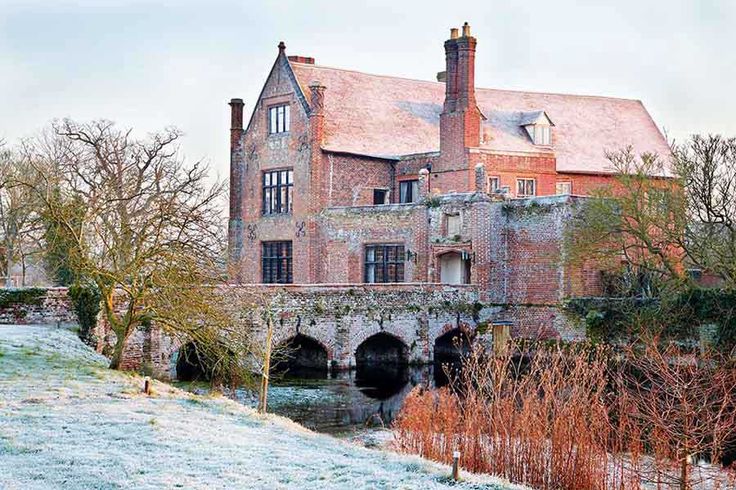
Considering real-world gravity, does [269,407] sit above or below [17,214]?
below

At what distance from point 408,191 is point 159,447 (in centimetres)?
2705

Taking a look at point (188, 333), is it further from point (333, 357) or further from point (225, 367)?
point (333, 357)

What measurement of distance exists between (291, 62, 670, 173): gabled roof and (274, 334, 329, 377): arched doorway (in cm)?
833

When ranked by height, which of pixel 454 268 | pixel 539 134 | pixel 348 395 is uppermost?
pixel 539 134

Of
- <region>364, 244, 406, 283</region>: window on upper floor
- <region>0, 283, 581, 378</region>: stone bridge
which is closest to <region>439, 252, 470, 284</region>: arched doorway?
<region>0, 283, 581, 378</region>: stone bridge

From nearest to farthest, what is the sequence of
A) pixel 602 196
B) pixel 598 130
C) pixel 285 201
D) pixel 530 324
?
1. pixel 602 196
2. pixel 530 324
3. pixel 285 201
4. pixel 598 130

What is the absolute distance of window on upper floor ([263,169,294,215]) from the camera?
38.6m

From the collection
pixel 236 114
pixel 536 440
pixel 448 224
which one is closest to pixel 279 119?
pixel 236 114

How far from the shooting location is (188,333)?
1853 centimetres

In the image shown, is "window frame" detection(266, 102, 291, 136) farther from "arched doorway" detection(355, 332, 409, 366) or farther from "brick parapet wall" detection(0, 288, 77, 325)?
"brick parapet wall" detection(0, 288, 77, 325)

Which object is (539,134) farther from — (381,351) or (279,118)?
(381,351)

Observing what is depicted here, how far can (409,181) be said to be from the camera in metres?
38.6

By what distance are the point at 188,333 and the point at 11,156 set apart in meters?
30.9

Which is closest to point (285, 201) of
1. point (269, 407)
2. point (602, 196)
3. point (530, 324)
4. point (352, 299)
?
point (352, 299)
